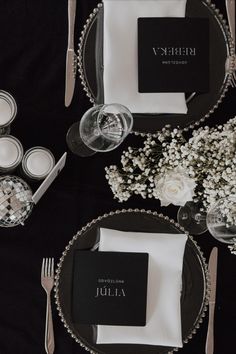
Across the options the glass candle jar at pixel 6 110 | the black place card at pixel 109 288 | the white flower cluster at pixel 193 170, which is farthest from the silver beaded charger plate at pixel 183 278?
the glass candle jar at pixel 6 110

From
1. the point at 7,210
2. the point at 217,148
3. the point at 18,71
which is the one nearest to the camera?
the point at 217,148

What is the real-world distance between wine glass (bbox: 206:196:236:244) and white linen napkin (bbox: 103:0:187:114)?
12.4 inches

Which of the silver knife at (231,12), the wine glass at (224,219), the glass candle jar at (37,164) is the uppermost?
the silver knife at (231,12)

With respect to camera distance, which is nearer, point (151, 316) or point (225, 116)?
point (151, 316)

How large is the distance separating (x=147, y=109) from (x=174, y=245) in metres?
0.38

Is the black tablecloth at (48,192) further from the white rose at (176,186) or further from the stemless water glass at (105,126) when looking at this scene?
the white rose at (176,186)

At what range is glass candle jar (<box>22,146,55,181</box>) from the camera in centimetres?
149

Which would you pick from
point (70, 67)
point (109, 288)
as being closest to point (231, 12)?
point (70, 67)

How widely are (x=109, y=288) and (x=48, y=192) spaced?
317mm

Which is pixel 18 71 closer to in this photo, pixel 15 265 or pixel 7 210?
pixel 7 210

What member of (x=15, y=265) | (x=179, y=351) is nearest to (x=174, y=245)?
(x=179, y=351)

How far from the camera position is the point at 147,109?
1.52 meters

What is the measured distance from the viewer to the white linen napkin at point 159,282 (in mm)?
1481

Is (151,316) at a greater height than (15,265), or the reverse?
(15,265)
